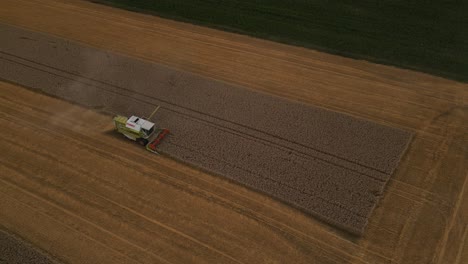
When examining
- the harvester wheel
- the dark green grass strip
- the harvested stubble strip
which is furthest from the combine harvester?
the dark green grass strip

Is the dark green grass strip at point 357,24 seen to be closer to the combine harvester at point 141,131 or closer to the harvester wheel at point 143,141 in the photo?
the combine harvester at point 141,131

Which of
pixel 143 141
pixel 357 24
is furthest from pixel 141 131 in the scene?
pixel 357 24

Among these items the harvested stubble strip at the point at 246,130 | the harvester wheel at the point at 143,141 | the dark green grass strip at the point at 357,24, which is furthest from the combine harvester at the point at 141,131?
the dark green grass strip at the point at 357,24

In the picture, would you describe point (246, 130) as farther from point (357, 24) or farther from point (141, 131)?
point (357, 24)

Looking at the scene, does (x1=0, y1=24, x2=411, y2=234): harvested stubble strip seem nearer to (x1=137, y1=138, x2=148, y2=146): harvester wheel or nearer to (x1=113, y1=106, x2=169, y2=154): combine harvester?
(x1=113, y1=106, x2=169, y2=154): combine harvester

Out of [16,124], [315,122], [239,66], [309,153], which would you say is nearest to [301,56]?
[239,66]

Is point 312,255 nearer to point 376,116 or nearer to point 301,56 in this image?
point 376,116
